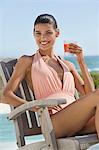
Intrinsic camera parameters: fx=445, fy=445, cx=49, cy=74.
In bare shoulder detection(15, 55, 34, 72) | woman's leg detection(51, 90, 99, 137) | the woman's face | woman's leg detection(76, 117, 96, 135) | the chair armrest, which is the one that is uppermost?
Result: the woman's face

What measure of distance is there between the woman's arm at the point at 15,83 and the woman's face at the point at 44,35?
0.56 feet

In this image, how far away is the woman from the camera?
1.98 metres

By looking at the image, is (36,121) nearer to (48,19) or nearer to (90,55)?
(48,19)

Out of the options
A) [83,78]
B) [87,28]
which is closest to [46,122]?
[83,78]

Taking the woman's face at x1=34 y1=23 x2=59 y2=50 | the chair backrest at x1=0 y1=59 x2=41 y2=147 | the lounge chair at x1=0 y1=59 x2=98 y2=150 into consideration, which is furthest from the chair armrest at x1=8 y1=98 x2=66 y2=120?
the woman's face at x1=34 y1=23 x2=59 y2=50

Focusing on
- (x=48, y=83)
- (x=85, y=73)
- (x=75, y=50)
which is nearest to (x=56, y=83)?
(x=48, y=83)

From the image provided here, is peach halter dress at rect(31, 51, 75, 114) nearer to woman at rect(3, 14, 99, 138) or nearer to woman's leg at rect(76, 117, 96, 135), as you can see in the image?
woman at rect(3, 14, 99, 138)

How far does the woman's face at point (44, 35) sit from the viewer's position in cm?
243

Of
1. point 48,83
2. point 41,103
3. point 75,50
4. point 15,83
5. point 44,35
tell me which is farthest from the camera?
point 75,50

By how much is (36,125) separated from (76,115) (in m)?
0.41

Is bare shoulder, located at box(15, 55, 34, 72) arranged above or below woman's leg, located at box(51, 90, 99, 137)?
above

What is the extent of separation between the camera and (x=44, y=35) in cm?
243

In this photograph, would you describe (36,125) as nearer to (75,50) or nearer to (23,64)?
(23,64)

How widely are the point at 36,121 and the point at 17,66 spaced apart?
32 centimetres
